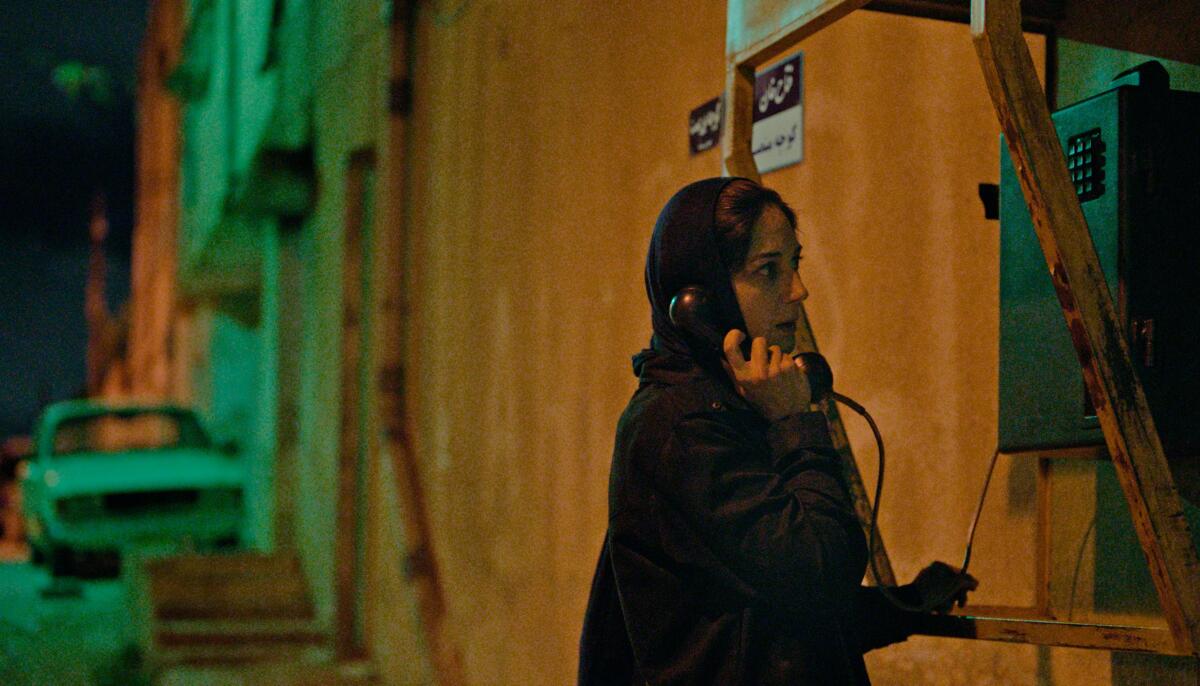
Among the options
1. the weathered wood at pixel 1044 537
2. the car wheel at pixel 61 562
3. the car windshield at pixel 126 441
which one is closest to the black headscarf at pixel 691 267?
the weathered wood at pixel 1044 537

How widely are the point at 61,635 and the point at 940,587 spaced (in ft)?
→ 26.9

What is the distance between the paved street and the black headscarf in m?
6.59

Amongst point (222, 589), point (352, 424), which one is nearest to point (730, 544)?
point (352, 424)

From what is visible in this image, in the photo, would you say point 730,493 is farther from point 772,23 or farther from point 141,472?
point 141,472

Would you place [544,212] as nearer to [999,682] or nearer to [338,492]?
[999,682]

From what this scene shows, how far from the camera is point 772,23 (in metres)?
2.78

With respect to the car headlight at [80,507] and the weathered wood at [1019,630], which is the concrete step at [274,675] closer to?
the car headlight at [80,507]

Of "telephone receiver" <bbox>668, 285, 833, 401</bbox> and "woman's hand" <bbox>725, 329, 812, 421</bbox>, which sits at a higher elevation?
"telephone receiver" <bbox>668, 285, 833, 401</bbox>

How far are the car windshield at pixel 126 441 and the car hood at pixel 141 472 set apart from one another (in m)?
0.36

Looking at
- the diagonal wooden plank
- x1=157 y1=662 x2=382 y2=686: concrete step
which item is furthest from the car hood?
the diagonal wooden plank

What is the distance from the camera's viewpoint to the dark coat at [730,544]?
2.04m

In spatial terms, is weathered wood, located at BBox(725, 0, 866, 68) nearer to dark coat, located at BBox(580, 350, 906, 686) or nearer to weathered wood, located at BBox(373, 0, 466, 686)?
dark coat, located at BBox(580, 350, 906, 686)

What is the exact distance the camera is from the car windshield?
13094 millimetres

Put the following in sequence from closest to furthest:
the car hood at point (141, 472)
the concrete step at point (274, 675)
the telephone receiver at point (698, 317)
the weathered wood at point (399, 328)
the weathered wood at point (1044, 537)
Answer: the telephone receiver at point (698, 317) < the weathered wood at point (1044, 537) < the weathered wood at point (399, 328) < the concrete step at point (274, 675) < the car hood at point (141, 472)
